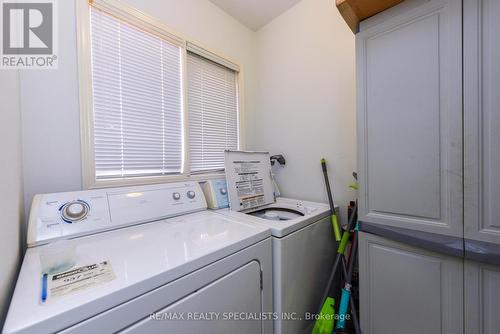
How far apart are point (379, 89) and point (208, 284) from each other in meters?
1.30

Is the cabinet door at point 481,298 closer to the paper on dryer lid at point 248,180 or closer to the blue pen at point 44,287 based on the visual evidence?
the paper on dryer lid at point 248,180

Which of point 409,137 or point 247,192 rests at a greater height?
point 409,137

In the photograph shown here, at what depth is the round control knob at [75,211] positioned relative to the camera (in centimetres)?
99

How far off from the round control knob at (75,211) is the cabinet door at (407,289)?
1.58m

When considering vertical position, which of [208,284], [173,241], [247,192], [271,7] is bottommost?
[208,284]

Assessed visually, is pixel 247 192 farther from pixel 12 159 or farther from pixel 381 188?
pixel 12 159

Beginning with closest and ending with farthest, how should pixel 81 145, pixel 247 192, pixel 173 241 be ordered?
pixel 173 241, pixel 81 145, pixel 247 192

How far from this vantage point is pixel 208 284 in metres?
0.79

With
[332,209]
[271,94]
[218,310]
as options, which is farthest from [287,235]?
[271,94]

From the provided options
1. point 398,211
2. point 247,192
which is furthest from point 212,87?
point 398,211

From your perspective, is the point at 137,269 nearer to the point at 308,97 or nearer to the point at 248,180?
the point at 248,180

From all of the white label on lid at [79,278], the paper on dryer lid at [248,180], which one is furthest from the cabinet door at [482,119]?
the white label on lid at [79,278]

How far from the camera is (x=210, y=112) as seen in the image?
2033 millimetres

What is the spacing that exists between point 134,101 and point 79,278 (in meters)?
1.25
